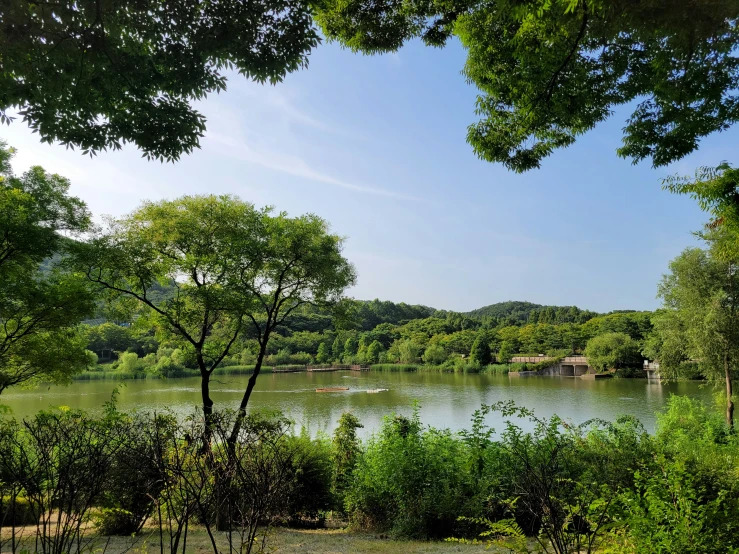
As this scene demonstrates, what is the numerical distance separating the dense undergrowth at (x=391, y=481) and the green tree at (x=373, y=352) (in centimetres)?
4877

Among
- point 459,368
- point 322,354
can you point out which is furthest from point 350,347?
point 459,368

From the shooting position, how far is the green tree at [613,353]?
3731cm

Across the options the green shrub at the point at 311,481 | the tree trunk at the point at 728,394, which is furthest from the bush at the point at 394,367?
the green shrub at the point at 311,481

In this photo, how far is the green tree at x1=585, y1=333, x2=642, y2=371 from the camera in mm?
37312

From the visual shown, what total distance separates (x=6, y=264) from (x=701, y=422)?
12.1 m

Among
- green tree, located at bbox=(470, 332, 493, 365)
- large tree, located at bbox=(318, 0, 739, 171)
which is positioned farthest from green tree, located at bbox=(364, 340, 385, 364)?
large tree, located at bbox=(318, 0, 739, 171)

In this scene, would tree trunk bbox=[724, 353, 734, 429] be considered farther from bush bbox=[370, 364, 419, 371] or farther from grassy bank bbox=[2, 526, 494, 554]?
bush bbox=[370, 364, 419, 371]

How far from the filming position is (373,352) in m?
56.2

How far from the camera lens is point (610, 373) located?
38.0 m

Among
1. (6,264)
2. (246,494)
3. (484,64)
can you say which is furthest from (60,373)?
(484,64)

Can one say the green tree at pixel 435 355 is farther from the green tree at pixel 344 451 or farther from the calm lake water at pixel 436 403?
the green tree at pixel 344 451

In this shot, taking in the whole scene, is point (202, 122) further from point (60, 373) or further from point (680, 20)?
point (60, 373)

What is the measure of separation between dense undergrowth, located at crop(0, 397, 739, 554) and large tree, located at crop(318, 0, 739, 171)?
2608mm

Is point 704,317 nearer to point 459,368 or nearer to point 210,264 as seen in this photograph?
point 210,264
